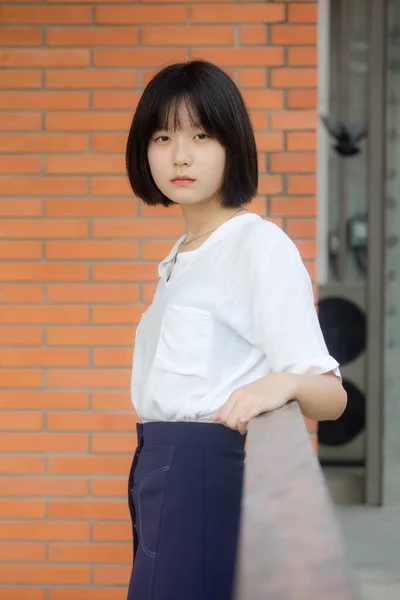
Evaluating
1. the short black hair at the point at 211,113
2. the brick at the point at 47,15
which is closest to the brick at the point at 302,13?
the brick at the point at 47,15

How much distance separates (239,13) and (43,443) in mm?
1534

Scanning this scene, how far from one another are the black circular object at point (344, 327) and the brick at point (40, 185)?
7.10 feet

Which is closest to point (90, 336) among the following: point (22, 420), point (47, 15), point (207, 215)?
point (22, 420)

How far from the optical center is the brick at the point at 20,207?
2963 millimetres

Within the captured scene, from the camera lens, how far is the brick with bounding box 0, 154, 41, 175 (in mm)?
2961

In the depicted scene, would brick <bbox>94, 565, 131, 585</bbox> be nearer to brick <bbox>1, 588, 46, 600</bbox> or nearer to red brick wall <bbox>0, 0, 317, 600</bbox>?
red brick wall <bbox>0, 0, 317, 600</bbox>

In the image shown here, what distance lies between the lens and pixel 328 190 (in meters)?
4.91

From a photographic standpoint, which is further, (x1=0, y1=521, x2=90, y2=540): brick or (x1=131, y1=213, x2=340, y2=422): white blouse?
(x1=0, y1=521, x2=90, y2=540): brick

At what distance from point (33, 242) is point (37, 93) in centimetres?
48

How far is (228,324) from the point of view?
4.87 ft

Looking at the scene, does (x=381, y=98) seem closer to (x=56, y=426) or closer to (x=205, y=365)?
(x=56, y=426)

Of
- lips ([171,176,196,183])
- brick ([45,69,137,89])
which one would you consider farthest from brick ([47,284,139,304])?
lips ([171,176,196,183])

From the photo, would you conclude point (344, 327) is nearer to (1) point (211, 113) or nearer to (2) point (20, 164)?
(2) point (20, 164)

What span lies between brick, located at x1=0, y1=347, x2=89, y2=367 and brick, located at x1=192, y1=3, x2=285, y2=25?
3.76 ft
